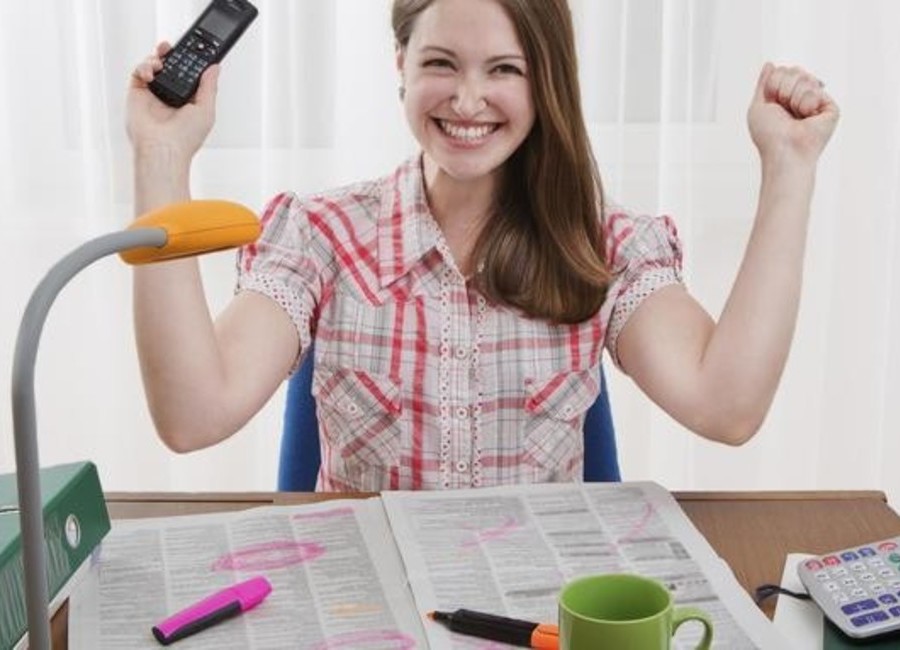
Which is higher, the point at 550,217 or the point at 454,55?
the point at 454,55

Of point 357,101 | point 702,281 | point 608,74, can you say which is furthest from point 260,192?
point 702,281

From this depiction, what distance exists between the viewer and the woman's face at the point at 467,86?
4.67ft

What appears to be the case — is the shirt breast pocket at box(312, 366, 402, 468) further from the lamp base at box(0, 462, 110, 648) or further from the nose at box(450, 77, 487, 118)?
the lamp base at box(0, 462, 110, 648)

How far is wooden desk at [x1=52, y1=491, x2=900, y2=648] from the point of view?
3.93 feet

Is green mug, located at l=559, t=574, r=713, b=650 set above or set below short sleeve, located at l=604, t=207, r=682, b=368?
below

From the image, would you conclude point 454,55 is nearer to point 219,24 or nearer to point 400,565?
point 219,24

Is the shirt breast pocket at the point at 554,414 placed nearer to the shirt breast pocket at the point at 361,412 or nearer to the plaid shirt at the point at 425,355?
the plaid shirt at the point at 425,355

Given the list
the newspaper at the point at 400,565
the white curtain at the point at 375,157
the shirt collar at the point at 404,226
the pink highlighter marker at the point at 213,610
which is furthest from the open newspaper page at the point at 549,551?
the white curtain at the point at 375,157

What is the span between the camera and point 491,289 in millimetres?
1504

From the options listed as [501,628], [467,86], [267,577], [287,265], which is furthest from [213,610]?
[467,86]

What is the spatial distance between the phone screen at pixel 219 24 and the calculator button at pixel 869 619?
0.79 m

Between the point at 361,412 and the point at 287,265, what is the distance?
0.59 ft

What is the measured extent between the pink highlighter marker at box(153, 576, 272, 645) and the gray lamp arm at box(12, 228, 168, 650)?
0.35 metres

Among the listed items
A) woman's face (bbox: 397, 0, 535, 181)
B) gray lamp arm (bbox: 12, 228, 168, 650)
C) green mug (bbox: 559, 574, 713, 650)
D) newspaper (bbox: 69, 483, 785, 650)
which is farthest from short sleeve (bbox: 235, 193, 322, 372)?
gray lamp arm (bbox: 12, 228, 168, 650)
